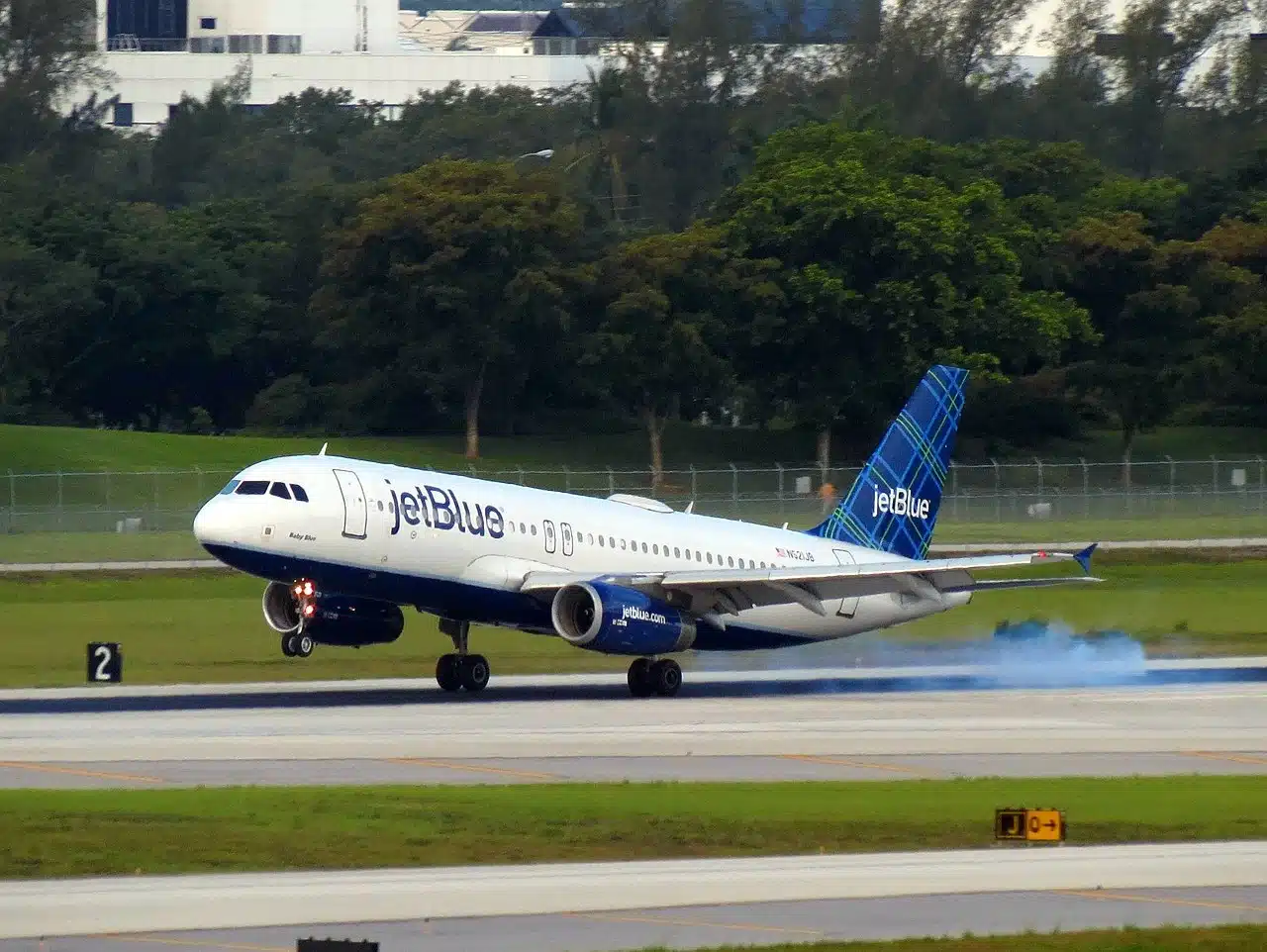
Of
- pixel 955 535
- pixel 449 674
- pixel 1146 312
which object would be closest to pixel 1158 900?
pixel 449 674

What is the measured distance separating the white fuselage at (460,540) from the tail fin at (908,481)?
257 centimetres

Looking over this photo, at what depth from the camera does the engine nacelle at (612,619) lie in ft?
135

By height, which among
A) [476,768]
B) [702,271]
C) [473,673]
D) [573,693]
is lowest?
[573,693]

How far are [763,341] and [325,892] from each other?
279 ft

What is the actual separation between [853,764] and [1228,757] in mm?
5520

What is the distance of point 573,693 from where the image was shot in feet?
148

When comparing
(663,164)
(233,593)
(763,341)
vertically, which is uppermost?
(663,164)

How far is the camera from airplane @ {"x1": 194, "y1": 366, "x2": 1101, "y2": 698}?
4025 centimetres

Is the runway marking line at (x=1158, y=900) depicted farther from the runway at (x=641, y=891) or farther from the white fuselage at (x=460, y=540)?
the white fuselage at (x=460, y=540)

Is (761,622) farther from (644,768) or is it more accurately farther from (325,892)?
(325,892)

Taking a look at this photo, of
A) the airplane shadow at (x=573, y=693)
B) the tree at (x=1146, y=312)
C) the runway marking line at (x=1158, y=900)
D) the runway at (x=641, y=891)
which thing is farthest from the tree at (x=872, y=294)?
the runway marking line at (x=1158, y=900)

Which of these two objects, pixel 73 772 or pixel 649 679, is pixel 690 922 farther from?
pixel 649 679

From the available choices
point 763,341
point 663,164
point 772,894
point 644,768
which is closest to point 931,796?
point 644,768

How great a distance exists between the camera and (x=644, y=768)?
3092 cm
